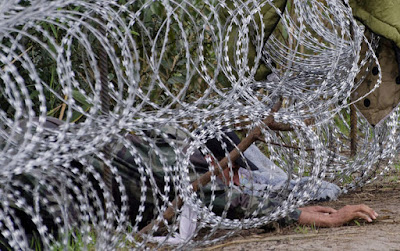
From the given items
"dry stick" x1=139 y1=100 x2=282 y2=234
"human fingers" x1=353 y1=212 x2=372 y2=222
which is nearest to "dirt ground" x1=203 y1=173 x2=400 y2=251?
"human fingers" x1=353 y1=212 x2=372 y2=222

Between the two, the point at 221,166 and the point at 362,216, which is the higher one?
the point at 221,166

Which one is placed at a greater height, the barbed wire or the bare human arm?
the barbed wire

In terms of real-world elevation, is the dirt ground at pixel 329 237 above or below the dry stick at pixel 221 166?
below

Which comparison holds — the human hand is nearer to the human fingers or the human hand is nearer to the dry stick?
the human fingers

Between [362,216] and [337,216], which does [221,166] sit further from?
[362,216]

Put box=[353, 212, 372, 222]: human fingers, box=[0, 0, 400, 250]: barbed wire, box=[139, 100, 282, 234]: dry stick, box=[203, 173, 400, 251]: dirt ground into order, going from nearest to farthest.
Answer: box=[0, 0, 400, 250]: barbed wire
box=[203, 173, 400, 251]: dirt ground
box=[139, 100, 282, 234]: dry stick
box=[353, 212, 372, 222]: human fingers

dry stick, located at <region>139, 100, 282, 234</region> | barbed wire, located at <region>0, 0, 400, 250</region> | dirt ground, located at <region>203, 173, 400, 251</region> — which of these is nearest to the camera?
barbed wire, located at <region>0, 0, 400, 250</region>

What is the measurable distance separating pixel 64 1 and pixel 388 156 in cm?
312

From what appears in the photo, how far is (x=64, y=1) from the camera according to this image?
2562mm

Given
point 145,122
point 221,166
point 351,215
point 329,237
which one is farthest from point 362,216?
point 145,122

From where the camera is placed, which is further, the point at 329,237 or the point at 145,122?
the point at 329,237

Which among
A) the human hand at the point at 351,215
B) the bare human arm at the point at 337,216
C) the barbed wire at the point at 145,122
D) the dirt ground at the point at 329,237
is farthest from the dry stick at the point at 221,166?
the human hand at the point at 351,215

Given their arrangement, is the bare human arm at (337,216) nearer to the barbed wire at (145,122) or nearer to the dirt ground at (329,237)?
the dirt ground at (329,237)

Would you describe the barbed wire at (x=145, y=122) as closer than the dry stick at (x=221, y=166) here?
Yes
